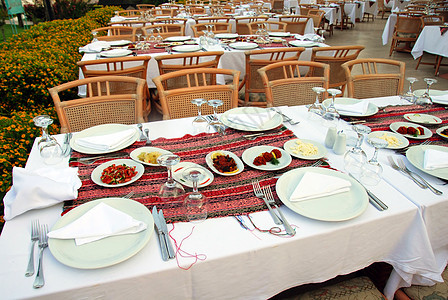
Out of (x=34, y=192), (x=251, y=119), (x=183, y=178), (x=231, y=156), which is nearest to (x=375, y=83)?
(x=251, y=119)

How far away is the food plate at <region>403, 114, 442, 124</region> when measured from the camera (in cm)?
168

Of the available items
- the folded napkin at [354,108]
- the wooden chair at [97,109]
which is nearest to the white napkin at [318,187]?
the folded napkin at [354,108]

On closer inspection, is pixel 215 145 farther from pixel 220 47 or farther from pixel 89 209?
pixel 220 47

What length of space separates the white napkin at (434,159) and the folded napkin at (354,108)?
1.61ft

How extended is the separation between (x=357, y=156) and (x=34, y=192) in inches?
46.8

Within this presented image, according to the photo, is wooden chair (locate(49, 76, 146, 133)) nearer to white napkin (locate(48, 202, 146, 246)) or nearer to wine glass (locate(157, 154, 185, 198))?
A: wine glass (locate(157, 154, 185, 198))

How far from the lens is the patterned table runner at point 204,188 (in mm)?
1069

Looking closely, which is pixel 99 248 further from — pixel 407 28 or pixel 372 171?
pixel 407 28

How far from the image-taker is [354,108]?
179cm

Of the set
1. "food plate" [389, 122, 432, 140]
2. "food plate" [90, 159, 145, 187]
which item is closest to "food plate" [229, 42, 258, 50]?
"food plate" [389, 122, 432, 140]

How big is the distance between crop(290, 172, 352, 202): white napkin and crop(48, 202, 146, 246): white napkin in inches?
21.1

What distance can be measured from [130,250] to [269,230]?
0.42m

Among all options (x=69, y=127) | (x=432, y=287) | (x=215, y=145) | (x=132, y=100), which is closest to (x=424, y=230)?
(x=432, y=287)

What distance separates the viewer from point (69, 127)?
1.82m
